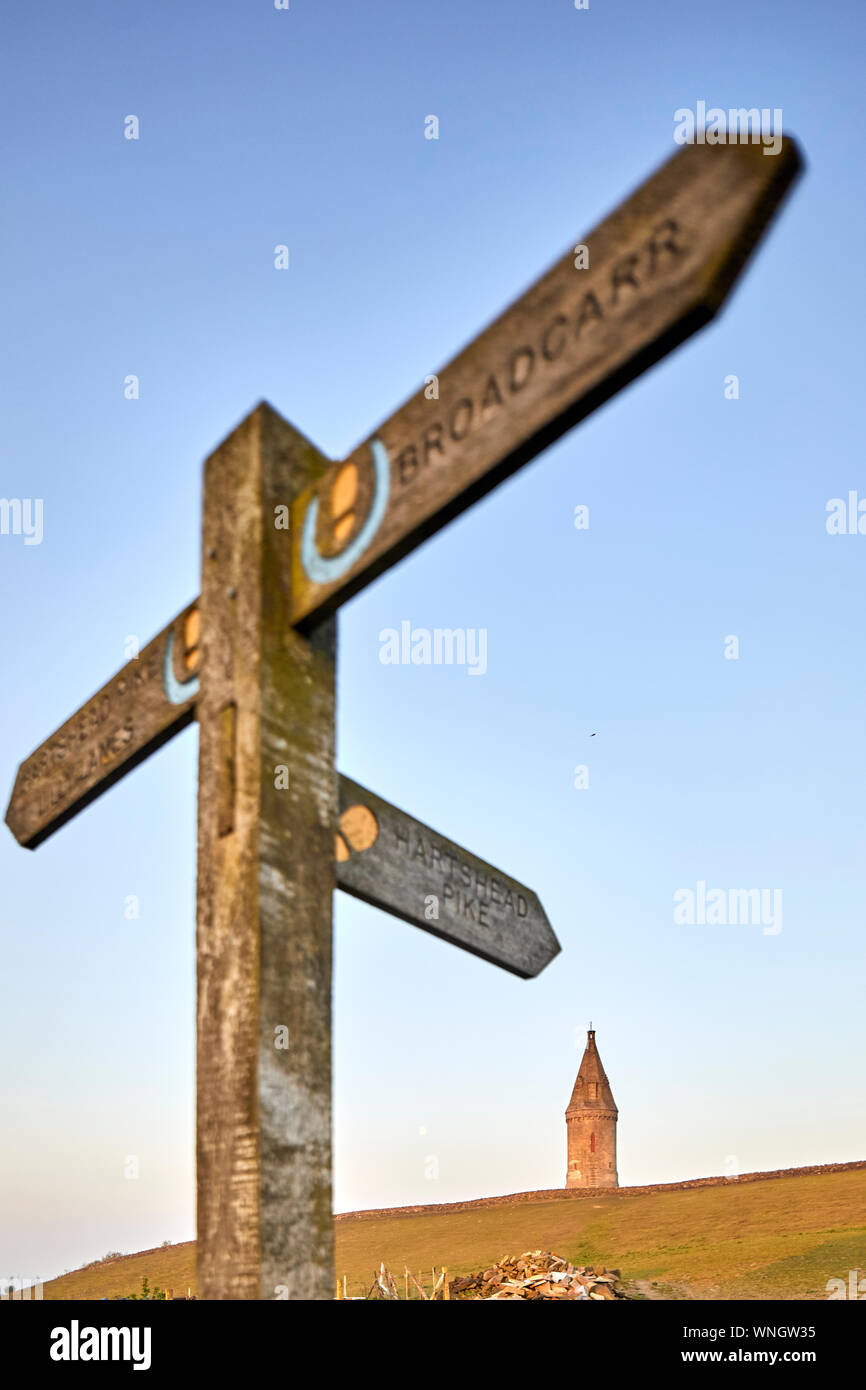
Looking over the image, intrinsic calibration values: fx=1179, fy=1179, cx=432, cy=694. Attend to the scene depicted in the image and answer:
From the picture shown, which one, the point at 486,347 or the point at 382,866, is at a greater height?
the point at 486,347

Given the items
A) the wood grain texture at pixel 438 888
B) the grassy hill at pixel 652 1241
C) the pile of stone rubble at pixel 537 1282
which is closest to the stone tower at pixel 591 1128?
the grassy hill at pixel 652 1241

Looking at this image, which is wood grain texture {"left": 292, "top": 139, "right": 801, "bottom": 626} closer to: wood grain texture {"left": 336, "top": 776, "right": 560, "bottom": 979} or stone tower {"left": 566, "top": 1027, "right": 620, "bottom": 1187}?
wood grain texture {"left": 336, "top": 776, "right": 560, "bottom": 979}

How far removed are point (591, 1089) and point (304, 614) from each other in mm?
71832

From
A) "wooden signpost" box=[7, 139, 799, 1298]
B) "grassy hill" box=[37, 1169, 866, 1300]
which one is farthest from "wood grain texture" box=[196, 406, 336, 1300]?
"grassy hill" box=[37, 1169, 866, 1300]

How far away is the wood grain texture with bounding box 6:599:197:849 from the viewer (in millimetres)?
3260

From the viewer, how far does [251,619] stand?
8.92ft

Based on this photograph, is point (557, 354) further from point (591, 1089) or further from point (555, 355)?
point (591, 1089)

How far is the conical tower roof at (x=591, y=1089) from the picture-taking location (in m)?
69.2

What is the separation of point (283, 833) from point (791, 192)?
157 centimetres

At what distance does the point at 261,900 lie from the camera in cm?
244
